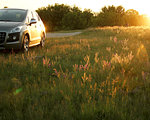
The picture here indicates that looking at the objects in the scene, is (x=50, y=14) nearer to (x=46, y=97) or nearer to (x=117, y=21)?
(x=117, y=21)

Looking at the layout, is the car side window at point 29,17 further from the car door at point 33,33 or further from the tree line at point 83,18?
the tree line at point 83,18

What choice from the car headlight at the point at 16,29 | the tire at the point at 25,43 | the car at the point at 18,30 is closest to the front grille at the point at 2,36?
the car at the point at 18,30

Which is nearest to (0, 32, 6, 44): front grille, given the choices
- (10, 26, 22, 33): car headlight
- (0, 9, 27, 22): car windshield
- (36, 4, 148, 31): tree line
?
(10, 26, 22, 33): car headlight

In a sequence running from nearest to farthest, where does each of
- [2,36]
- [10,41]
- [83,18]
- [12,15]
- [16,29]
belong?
[2,36] → [10,41] → [16,29] → [12,15] → [83,18]

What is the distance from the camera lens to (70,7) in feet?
244

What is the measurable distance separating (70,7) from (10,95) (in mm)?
74624

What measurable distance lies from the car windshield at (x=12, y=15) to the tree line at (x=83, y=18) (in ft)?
182

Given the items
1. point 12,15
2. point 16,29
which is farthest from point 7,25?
point 12,15

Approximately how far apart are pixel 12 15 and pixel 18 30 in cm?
169

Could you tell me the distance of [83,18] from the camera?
221 ft

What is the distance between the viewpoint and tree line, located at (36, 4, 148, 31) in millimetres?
62062

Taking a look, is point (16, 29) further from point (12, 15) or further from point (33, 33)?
point (12, 15)

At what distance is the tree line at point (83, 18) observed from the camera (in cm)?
6206

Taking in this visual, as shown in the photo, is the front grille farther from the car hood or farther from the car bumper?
the car hood
